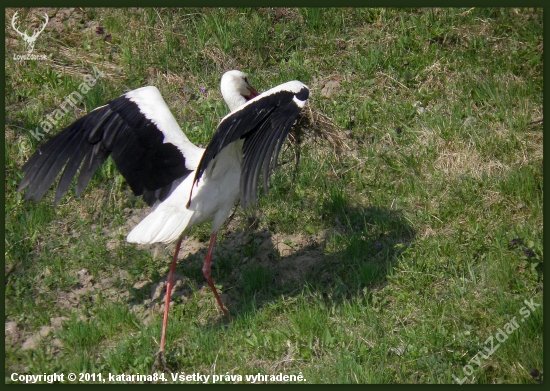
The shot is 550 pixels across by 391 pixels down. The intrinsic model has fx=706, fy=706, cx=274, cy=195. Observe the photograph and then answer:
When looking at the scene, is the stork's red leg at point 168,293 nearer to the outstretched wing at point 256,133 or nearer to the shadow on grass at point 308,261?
the shadow on grass at point 308,261

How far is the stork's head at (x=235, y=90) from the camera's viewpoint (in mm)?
5691

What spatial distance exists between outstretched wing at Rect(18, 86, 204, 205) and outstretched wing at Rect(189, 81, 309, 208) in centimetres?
78

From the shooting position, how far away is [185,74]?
24.6 feet

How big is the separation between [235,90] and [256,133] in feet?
3.97

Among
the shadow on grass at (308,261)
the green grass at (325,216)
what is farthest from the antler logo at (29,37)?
the shadow on grass at (308,261)

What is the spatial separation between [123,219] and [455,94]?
11.1 feet

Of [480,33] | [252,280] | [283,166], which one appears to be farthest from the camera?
[480,33]

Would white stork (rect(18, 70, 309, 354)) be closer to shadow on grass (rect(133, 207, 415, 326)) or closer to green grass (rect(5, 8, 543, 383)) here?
shadow on grass (rect(133, 207, 415, 326))

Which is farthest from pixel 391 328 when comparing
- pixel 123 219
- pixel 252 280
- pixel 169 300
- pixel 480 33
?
pixel 480 33

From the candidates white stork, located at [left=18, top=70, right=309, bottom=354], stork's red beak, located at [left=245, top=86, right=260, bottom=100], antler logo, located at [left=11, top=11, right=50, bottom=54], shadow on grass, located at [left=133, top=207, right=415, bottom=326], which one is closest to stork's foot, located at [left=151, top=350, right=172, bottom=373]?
white stork, located at [left=18, top=70, right=309, bottom=354]

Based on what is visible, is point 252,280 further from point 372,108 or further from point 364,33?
point 364,33

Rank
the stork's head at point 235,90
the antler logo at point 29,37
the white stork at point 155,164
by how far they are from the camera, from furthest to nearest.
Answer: the antler logo at point 29,37
the stork's head at point 235,90
the white stork at point 155,164

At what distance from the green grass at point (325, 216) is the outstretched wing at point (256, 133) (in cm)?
110

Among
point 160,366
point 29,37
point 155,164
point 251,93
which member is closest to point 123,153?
point 155,164
